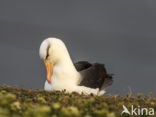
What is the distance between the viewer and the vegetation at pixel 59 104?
424 centimetres

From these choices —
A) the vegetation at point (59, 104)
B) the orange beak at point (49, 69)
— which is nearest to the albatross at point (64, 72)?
the orange beak at point (49, 69)

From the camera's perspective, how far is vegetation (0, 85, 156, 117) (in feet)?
13.9

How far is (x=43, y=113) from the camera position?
362 centimetres

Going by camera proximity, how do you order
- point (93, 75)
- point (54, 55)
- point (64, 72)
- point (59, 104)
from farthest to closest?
point (93, 75) → point (54, 55) → point (64, 72) → point (59, 104)

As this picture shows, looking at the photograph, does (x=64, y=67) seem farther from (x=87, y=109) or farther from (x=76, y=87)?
(x=87, y=109)

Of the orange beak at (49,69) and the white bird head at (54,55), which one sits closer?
the white bird head at (54,55)

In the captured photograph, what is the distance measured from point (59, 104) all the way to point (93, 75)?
20.1 ft

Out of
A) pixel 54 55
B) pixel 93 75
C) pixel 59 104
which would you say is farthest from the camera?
pixel 93 75

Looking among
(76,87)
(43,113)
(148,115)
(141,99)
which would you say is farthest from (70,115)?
(76,87)

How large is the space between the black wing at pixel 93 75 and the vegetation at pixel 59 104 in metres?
2.22

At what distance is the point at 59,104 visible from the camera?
7031 millimetres

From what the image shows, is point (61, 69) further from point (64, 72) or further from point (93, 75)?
point (93, 75)

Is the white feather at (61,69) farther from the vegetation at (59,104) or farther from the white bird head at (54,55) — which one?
the vegetation at (59,104)

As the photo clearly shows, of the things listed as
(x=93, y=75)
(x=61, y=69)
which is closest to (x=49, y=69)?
(x=61, y=69)
